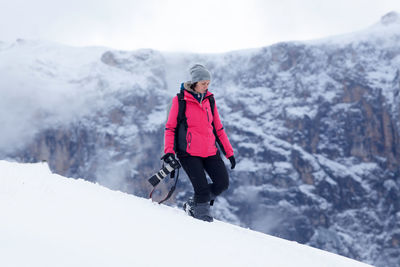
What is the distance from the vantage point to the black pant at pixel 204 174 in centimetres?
687

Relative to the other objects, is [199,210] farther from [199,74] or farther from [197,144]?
[199,74]

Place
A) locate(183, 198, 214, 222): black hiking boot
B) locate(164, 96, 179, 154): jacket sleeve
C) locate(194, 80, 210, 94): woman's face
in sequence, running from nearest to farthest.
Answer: locate(183, 198, 214, 222): black hiking boot
locate(164, 96, 179, 154): jacket sleeve
locate(194, 80, 210, 94): woman's face

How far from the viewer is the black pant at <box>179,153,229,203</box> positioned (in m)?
6.87

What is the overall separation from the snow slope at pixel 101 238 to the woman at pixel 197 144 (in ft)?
5.61

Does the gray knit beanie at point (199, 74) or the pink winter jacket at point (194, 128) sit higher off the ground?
the gray knit beanie at point (199, 74)

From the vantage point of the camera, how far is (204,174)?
22.8ft

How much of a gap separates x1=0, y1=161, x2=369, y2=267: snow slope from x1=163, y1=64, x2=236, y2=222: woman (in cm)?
171

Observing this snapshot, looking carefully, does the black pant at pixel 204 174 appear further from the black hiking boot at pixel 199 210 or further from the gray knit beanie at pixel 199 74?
the gray knit beanie at pixel 199 74

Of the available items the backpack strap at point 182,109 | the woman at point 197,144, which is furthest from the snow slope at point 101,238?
the backpack strap at point 182,109

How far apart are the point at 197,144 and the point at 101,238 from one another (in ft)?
11.5

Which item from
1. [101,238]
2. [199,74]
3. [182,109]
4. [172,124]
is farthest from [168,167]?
[101,238]

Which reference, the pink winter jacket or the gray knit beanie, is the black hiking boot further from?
the gray knit beanie

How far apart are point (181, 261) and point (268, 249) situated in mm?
1476

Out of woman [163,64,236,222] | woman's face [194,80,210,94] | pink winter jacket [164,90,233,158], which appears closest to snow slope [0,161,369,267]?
woman [163,64,236,222]
